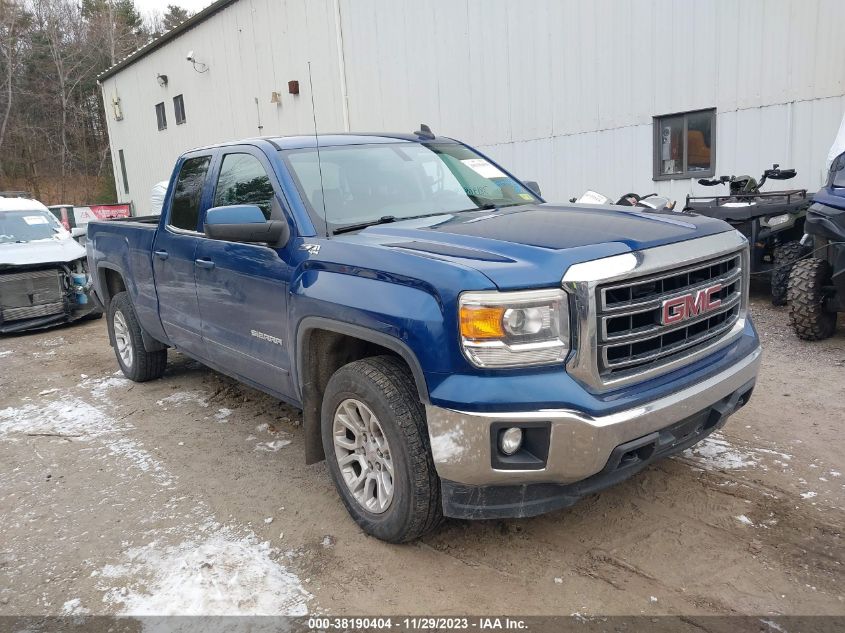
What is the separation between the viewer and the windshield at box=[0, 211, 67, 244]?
378 inches

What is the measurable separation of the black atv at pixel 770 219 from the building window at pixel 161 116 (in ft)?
71.1

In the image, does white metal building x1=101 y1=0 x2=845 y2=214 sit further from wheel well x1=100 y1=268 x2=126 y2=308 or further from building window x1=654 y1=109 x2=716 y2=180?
wheel well x1=100 y1=268 x2=126 y2=308

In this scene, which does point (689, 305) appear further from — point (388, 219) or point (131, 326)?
point (131, 326)

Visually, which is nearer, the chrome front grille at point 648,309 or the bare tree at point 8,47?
the chrome front grille at point 648,309

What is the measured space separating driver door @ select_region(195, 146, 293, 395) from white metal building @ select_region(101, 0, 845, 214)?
738cm

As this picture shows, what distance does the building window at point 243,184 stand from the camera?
3.82 m

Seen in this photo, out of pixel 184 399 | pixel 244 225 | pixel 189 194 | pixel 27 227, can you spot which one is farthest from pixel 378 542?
pixel 27 227

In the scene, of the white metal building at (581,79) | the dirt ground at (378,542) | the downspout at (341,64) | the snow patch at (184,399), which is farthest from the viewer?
the downspout at (341,64)

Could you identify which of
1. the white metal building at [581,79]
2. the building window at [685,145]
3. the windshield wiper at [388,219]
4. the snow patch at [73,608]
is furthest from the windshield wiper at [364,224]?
the building window at [685,145]

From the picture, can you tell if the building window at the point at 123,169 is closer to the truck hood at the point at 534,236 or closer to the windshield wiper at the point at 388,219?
the windshield wiper at the point at 388,219

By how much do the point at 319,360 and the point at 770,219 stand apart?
6146 mm

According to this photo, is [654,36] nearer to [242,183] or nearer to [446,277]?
[242,183]

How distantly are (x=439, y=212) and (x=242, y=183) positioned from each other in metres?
1.24

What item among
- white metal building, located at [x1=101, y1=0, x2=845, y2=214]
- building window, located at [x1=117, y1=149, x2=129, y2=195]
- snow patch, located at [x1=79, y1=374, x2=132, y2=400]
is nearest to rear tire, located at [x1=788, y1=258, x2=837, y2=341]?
white metal building, located at [x1=101, y1=0, x2=845, y2=214]
